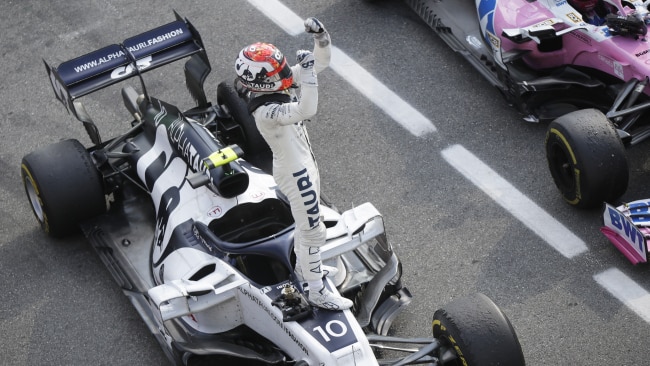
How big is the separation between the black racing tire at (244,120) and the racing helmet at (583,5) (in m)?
3.02

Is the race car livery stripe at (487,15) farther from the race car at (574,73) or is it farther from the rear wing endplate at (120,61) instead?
the rear wing endplate at (120,61)

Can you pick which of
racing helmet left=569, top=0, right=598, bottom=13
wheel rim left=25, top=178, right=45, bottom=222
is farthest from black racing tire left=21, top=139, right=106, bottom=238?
racing helmet left=569, top=0, right=598, bottom=13

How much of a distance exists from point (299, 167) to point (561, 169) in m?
2.95

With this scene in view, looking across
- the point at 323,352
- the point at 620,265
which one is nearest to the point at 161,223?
the point at 323,352

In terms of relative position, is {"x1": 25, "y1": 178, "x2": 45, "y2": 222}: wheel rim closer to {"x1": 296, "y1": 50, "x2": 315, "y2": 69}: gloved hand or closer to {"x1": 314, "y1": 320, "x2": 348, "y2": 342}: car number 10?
{"x1": 314, "y1": 320, "x2": 348, "y2": 342}: car number 10

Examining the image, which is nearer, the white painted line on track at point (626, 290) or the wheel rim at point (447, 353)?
the wheel rim at point (447, 353)

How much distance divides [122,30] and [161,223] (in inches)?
162

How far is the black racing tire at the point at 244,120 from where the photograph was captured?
922 cm

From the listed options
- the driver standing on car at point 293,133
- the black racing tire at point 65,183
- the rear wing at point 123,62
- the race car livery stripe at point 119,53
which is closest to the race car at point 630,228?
the driver standing on car at point 293,133

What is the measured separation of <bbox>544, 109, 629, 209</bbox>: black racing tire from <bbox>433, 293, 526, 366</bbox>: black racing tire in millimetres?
1996

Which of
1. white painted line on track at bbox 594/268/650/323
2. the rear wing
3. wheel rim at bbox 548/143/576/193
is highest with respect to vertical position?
the rear wing

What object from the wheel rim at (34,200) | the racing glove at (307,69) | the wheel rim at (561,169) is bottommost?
the wheel rim at (34,200)

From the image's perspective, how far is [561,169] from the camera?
28.9 feet

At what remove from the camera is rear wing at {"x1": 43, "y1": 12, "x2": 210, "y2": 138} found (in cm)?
870
